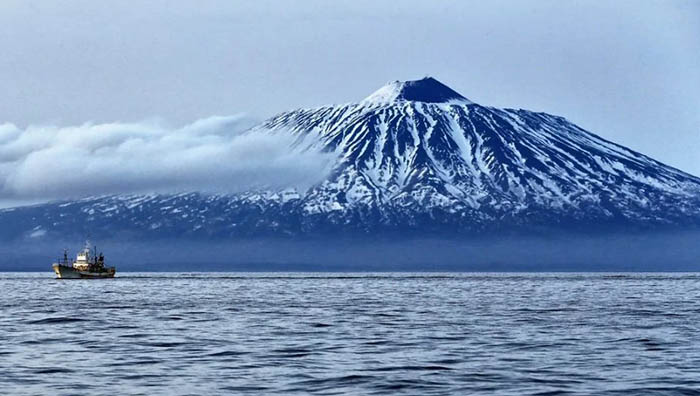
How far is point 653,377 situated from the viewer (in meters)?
48.8

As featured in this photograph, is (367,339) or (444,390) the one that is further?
(367,339)

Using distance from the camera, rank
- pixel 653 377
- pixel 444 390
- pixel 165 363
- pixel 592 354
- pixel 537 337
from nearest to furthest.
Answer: pixel 444 390 < pixel 653 377 < pixel 165 363 < pixel 592 354 < pixel 537 337

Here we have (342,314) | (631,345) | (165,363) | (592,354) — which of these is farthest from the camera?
(342,314)

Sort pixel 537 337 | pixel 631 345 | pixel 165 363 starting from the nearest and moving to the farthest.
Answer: pixel 165 363 < pixel 631 345 < pixel 537 337

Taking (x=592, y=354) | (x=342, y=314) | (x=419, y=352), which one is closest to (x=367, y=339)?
(x=419, y=352)

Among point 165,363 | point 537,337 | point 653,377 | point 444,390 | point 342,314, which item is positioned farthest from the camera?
point 342,314

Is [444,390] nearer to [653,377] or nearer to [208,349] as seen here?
[653,377]

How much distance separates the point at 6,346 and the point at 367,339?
17802 millimetres

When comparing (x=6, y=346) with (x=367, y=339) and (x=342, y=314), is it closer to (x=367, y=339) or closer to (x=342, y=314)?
(x=367, y=339)

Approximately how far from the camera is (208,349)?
6022 cm

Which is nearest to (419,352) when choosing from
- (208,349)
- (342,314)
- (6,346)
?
(208,349)

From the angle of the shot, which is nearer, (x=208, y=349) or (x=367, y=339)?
(x=208, y=349)

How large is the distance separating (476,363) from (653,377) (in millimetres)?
7808

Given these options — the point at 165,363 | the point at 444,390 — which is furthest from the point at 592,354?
the point at 165,363
